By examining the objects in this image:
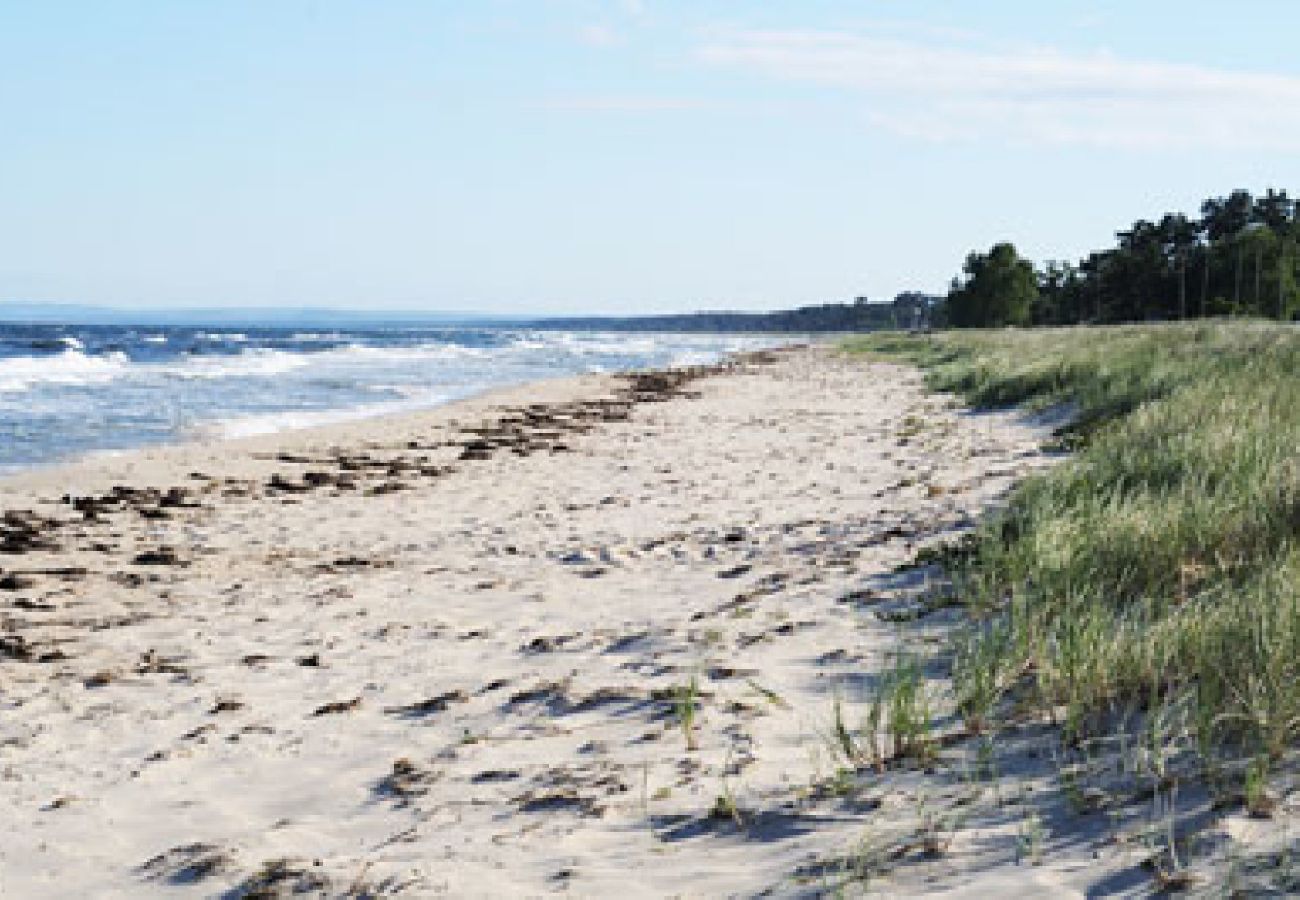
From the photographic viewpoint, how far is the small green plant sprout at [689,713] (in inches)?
178

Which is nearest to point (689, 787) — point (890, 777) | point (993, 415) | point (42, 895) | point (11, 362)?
point (890, 777)

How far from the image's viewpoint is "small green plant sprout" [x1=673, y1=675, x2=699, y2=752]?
4.52m

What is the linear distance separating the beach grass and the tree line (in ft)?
182

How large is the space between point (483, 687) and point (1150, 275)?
7312 cm

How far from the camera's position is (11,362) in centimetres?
4322

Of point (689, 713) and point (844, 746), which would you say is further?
point (689, 713)

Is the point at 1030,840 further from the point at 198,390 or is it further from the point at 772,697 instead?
the point at 198,390

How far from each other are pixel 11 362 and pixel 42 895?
44.5m

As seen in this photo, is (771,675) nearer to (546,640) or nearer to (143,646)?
(546,640)

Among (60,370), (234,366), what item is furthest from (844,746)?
(234,366)

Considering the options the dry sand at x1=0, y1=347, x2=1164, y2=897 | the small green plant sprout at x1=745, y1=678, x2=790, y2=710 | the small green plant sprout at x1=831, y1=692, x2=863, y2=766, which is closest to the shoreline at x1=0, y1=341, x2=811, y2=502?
the dry sand at x1=0, y1=347, x2=1164, y2=897

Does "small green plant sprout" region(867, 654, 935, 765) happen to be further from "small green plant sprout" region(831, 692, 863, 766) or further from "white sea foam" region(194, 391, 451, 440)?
"white sea foam" region(194, 391, 451, 440)

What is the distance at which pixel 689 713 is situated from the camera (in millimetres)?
4617

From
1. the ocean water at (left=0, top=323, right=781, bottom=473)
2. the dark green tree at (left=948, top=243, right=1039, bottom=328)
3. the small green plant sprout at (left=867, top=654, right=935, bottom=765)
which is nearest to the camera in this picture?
the small green plant sprout at (left=867, top=654, right=935, bottom=765)
